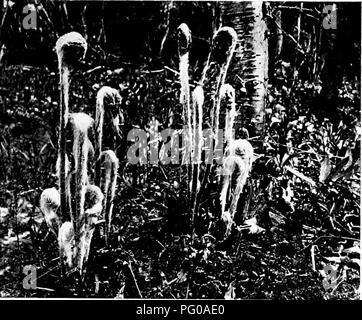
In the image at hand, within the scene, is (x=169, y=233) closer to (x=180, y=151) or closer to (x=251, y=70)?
(x=180, y=151)

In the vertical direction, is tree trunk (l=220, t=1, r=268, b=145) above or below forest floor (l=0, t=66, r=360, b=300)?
above

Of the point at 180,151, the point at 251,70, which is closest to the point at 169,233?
the point at 180,151

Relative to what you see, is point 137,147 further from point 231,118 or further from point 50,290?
point 50,290

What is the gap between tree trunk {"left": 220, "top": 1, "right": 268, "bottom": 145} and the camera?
1839 millimetres

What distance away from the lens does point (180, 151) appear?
1840 millimetres

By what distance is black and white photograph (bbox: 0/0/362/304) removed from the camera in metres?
1.81

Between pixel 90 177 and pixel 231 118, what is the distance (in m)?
0.54

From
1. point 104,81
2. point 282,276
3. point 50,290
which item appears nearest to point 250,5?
point 104,81

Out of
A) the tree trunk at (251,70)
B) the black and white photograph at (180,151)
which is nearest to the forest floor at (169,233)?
the black and white photograph at (180,151)

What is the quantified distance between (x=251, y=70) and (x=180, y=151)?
384 mm

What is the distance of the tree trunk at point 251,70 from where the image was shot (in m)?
1.84

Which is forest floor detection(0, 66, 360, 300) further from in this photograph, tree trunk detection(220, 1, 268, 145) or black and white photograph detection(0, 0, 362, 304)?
tree trunk detection(220, 1, 268, 145)

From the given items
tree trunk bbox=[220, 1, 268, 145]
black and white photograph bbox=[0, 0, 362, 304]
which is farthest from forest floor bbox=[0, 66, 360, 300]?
tree trunk bbox=[220, 1, 268, 145]

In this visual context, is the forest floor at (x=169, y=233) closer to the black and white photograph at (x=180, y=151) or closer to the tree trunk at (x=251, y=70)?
the black and white photograph at (x=180, y=151)
